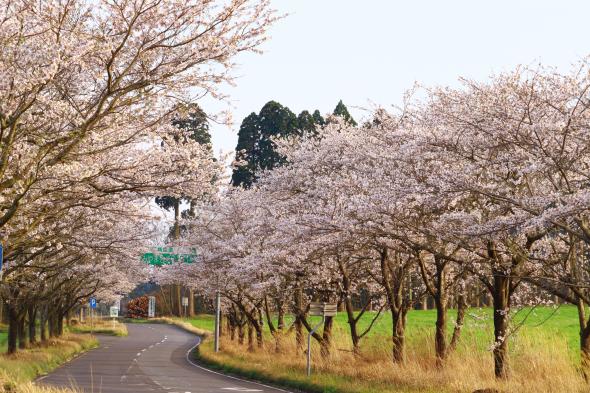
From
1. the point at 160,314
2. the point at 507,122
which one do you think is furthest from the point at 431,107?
the point at 160,314

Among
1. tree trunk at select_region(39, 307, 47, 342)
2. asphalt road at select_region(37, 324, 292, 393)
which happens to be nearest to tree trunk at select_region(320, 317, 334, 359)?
asphalt road at select_region(37, 324, 292, 393)

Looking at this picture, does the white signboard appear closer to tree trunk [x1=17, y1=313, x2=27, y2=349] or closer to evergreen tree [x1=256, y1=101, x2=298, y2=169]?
evergreen tree [x1=256, y1=101, x2=298, y2=169]

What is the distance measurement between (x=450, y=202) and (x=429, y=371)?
606 cm

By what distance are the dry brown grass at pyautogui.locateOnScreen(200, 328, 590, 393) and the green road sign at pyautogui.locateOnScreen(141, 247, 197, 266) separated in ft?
40.3

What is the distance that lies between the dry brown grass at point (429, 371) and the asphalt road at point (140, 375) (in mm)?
1566

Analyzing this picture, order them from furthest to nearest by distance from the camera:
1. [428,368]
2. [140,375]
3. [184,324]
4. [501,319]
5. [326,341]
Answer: [184,324]
[140,375]
[326,341]
[428,368]
[501,319]

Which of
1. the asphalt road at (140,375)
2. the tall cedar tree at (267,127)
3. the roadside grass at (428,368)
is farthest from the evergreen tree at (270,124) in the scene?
the roadside grass at (428,368)

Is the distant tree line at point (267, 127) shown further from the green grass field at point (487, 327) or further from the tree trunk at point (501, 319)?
the tree trunk at point (501, 319)

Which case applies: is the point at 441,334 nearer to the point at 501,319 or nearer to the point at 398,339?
the point at 398,339

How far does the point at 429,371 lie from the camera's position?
1972 centimetres

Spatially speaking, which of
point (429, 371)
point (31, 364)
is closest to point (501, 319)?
point (429, 371)

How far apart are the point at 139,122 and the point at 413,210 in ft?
21.1

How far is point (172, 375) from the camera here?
96.2ft

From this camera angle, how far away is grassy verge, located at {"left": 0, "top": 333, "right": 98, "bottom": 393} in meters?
16.5
